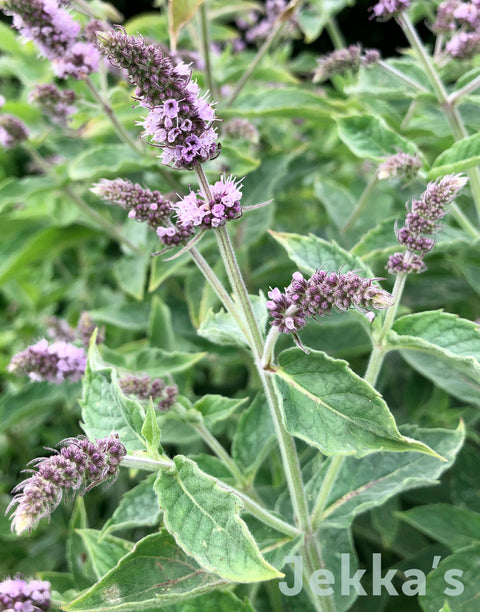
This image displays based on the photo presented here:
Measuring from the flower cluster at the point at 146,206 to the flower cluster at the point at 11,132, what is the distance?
743 mm

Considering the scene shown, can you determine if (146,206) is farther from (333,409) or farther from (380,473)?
(380,473)

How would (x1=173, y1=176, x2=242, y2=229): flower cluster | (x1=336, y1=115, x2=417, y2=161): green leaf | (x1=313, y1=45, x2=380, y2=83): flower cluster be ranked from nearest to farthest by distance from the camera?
(x1=173, y1=176, x2=242, y2=229): flower cluster → (x1=336, y1=115, x2=417, y2=161): green leaf → (x1=313, y1=45, x2=380, y2=83): flower cluster

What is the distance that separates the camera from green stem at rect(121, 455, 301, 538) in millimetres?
801

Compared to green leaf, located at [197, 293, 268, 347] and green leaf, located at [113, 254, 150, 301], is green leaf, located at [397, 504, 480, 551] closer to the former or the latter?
green leaf, located at [197, 293, 268, 347]

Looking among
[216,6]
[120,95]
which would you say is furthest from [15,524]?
[216,6]

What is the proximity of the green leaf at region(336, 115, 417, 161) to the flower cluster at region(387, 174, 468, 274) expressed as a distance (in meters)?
0.34

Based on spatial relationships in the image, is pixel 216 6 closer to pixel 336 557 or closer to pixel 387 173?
pixel 387 173


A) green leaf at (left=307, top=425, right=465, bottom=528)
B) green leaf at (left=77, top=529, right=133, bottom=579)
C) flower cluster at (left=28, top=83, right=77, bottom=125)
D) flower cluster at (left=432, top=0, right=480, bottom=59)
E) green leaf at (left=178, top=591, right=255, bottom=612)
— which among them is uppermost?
flower cluster at (left=432, top=0, right=480, bottom=59)

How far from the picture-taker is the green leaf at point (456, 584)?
1054 millimetres

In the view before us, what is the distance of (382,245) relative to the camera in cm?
124

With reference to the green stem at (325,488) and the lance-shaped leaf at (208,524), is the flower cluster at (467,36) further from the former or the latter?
the lance-shaped leaf at (208,524)

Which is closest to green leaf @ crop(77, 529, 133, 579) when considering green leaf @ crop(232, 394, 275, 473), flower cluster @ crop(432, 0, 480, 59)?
green leaf @ crop(232, 394, 275, 473)

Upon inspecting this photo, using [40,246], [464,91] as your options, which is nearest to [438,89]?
[464,91]

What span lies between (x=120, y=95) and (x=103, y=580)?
1261mm
